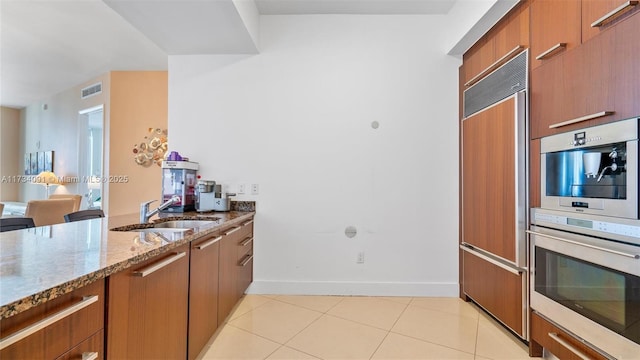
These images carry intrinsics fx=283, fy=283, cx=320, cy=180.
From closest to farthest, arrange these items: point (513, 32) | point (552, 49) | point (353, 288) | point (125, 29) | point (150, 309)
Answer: point (150, 309), point (552, 49), point (513, 32), point (353, 288), point (125, 29)

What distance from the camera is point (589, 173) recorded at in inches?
56.4

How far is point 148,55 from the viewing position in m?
4.11

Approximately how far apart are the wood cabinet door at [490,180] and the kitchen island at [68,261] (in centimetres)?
198

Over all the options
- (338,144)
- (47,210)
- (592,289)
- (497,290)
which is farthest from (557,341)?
(47,210)

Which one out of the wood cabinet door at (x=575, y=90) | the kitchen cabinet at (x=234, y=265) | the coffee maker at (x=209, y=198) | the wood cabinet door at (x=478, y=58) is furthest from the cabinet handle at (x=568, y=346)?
the coffee maker at (x=209, y=198)

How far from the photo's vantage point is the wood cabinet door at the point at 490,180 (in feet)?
6.33

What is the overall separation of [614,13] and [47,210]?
5.84 metres

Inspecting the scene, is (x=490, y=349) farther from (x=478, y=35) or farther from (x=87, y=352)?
(x=478, y=35)

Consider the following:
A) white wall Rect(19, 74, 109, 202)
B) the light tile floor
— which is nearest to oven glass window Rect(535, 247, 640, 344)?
the light tile floor

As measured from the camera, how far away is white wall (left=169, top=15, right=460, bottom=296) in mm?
2764

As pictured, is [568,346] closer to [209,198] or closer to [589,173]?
[589,173]

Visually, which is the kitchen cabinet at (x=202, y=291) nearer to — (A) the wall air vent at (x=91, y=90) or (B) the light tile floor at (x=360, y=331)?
(B) the light tile floor at (x=360, y=331)

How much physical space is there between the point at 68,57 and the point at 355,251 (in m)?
5.01

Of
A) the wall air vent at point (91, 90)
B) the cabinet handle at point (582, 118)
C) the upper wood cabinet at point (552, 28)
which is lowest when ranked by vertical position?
the cabinet handle at point (582, 118)
